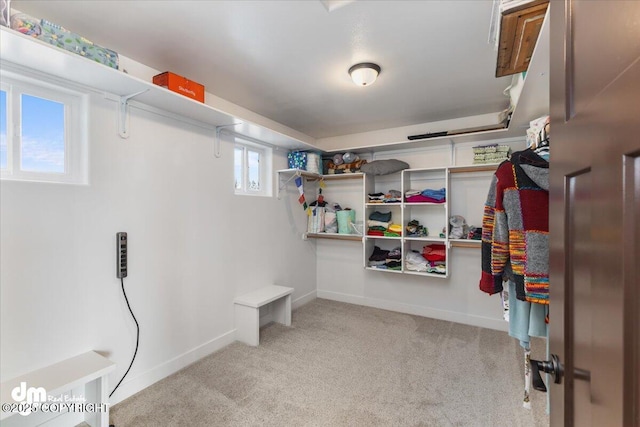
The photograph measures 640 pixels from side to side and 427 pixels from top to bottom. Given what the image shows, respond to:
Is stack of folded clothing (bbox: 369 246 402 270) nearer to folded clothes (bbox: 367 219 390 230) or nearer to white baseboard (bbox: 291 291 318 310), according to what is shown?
folded clothes (bbox: 367 219 390 230)

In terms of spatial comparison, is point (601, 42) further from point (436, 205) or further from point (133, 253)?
point (436, 205)

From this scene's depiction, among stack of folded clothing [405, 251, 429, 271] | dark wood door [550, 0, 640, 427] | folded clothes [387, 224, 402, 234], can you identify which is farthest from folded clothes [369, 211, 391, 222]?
dark wood door [550, 0, 640, 427]

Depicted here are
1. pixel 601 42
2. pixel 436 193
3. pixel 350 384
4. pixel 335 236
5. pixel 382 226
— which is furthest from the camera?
pixel 335 236

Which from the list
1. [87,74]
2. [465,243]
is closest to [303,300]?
[465,243]

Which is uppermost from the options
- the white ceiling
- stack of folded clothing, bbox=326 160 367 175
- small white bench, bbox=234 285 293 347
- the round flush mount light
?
the white ceiling

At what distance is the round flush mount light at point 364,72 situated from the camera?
216cm

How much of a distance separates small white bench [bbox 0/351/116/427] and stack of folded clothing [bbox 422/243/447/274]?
3038 mm

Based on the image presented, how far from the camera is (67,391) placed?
168 centimetres

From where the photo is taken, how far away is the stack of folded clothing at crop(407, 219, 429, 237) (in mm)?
3432

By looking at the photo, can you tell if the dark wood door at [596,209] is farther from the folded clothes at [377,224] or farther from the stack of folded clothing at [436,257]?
the folded clothes at [377,224]

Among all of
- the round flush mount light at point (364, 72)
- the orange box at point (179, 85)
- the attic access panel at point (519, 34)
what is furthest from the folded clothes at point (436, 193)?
the orange box at point (179, 85)

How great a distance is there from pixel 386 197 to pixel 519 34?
2.37 meters

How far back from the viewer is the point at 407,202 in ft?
11.1

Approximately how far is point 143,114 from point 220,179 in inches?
33.2
